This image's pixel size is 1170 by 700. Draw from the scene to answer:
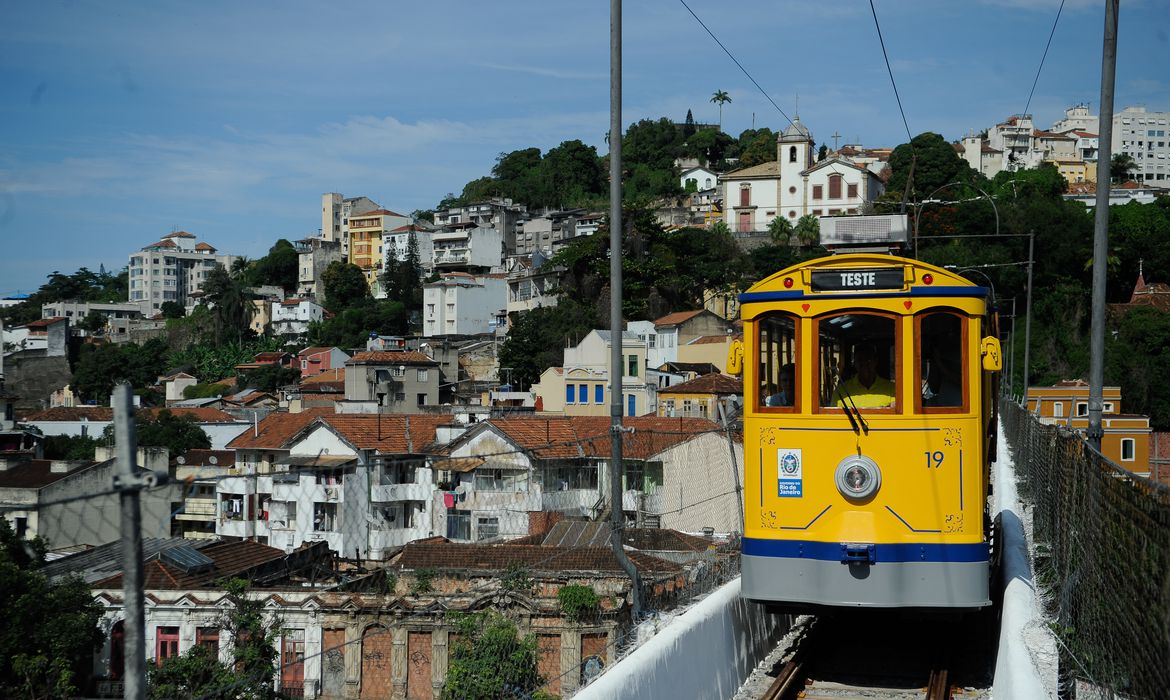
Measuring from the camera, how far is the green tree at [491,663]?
782 cm

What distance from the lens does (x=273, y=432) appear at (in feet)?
142

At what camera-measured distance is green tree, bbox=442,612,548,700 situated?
7.82 metres

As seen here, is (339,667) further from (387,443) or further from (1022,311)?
(1022,311)

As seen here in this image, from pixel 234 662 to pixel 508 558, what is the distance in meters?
6.75

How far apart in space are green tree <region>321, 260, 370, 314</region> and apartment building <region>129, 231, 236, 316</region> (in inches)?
1648

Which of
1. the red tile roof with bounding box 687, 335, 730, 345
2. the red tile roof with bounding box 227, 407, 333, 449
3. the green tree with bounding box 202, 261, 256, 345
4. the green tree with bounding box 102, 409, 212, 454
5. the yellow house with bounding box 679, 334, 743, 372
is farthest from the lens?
the green tree with bounding box 202, 261, 256, 345

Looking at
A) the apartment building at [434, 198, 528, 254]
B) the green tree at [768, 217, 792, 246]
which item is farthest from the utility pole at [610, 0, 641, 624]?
the apartment building at [434, 198, 528, 254]

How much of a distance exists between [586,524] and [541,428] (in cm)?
1653

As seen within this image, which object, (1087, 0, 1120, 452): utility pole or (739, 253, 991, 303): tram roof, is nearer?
(739, 253, 991, 303): tram roof

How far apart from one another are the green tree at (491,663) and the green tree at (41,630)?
2.42 meters

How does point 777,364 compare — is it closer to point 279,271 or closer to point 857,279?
point 857,279

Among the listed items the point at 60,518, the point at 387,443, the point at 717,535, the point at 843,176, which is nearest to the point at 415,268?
the point at 843,176

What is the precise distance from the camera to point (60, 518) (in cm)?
514

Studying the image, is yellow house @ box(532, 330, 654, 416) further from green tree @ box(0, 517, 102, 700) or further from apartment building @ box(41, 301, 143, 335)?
apartment building @ box(41, 301, 143, 335)
